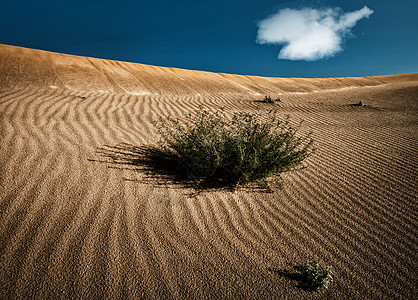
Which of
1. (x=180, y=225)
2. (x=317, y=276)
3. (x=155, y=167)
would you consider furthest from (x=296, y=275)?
(x=155, y=167)

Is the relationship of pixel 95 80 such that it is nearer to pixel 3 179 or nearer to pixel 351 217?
pixel 3 179

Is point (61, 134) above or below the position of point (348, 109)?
below

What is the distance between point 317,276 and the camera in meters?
1.63

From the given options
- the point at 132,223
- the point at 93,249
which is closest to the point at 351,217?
the point at 132,223

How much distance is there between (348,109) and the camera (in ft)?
25.7

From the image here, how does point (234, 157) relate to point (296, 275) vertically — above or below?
above

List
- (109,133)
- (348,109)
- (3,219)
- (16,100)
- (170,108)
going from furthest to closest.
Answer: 1. (348,109)
2. (170,108)
3. (16,100)
4. (109,133)
5. (3,219)

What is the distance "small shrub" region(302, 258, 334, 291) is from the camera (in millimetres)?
1612

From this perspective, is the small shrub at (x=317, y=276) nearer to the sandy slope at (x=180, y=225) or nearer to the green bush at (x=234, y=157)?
the sandy slope at (x=180, y=225)

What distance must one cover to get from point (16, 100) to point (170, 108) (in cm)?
375

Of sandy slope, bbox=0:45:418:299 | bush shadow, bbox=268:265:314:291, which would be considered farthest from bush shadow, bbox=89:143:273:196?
bush shadow, bbox=268:265:314:291

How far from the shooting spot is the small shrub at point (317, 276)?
5.29 feet

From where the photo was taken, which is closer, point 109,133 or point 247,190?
point 247,190

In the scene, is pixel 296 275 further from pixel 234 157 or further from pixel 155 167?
pixel 155 167
